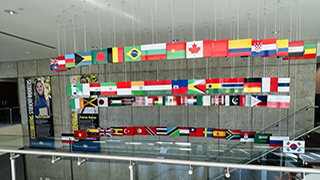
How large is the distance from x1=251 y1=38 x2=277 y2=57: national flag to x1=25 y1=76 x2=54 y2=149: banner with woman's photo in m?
11.0

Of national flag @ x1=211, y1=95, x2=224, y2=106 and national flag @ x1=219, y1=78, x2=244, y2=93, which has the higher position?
national flag @ x1=219, y1=78, x2=244, y2=93

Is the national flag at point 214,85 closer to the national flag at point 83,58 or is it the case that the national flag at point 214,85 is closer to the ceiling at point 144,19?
the ceiling at point 144,19

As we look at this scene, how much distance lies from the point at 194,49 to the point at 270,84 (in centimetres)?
209

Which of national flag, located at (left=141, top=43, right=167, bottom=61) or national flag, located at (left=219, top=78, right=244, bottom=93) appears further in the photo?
national flag, located at (left=219, top=78, right=244, bottom=93)

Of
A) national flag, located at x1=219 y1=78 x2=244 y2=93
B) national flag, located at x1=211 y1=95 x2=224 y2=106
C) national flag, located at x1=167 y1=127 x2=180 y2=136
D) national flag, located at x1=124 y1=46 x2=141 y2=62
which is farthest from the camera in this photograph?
national flag, located at x1=167 y1=127 x2=180 y2=136

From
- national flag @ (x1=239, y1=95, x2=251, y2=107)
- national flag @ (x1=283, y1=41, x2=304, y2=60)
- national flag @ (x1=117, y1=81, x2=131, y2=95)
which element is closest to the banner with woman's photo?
national flag @ (x1=117, y1=81, x2=131, y2=95)

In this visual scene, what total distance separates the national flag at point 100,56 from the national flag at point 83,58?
0.14 meters

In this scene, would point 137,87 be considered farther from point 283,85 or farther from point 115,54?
point 283,85

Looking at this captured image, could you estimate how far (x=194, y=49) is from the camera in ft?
10.6

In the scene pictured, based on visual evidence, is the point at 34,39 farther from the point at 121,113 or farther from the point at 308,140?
the point at 308,140

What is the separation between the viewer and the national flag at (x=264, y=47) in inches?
126

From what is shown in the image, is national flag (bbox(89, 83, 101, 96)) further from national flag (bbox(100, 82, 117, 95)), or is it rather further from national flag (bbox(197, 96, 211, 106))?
national flag (bbox(197, 96, 211, 106))

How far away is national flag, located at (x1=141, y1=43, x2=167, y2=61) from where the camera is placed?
3364 mm

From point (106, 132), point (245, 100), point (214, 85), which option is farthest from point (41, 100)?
point (245, 100)
